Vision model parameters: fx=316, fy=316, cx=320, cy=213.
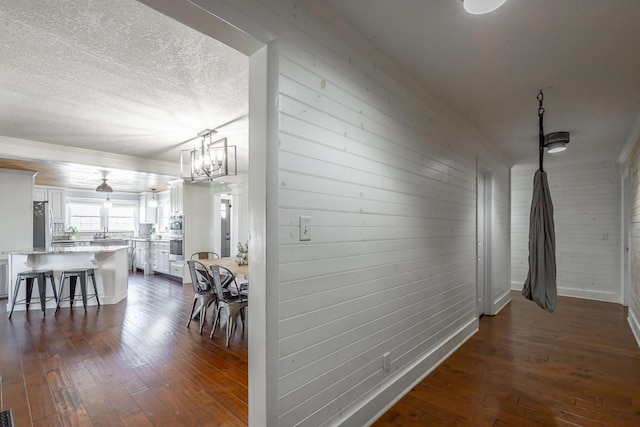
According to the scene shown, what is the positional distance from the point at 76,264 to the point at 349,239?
17.7ft

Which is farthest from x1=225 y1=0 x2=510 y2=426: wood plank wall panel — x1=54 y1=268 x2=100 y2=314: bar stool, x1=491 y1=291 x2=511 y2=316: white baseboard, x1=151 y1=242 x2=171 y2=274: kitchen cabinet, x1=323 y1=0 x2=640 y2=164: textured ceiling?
x1=151 y1=242 x2=171 y2=274: kitchen cabinet

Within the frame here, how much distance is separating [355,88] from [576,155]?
5.21 metres

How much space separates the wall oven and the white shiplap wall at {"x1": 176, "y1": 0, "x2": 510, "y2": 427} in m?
5.93

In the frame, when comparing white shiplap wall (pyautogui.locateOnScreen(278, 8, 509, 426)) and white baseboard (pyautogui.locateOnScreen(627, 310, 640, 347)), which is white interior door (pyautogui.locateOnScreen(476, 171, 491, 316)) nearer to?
white baseboard (pyautogui.locateOnScreen(627, 310, 640, 347))

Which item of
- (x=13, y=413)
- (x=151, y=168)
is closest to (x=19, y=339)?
(x=13, y=413)

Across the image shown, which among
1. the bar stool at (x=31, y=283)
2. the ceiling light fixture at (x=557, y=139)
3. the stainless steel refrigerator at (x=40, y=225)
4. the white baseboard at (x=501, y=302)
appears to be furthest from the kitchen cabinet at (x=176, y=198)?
the ceiling light fixture at (x=557, y=139)

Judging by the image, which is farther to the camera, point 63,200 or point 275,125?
point 63,200

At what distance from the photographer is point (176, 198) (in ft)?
24.4

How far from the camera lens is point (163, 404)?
7.84ft

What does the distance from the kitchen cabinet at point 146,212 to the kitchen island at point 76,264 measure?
12.9 feet

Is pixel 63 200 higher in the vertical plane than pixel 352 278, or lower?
higher

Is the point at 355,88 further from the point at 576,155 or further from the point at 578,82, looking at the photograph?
the point at 576,155

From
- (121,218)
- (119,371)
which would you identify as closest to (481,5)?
(119,371)

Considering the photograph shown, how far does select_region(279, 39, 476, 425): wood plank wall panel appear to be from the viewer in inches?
64.2
